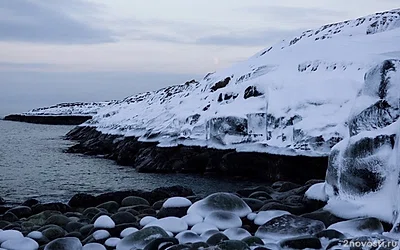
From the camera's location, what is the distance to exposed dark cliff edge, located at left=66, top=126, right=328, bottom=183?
23.1m

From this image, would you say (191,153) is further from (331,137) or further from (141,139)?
(331,137)

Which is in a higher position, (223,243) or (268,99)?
(268,99)

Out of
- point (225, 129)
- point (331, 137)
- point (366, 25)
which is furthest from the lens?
point (366, 25)

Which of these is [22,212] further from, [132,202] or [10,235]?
[10,235]

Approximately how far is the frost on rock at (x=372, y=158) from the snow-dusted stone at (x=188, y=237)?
2.79 m

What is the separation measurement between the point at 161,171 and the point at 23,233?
58.4 feet

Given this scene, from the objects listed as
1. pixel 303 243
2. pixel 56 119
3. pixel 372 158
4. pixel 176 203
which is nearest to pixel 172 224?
pixel 176 203

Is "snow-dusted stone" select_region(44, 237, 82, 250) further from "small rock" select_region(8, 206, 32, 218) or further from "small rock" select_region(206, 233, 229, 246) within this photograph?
"small rock" select_region(8, 206, 32, 218)

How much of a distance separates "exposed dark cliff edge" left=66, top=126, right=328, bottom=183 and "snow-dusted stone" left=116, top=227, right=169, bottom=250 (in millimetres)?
14783

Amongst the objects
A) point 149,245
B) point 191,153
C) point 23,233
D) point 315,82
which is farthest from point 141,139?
point 149,245

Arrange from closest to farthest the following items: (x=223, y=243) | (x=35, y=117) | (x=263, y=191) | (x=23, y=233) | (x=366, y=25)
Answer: (x=223, y=243) < (x=23, y=233) < (x=263, y=191) < (x=366, y=25) < (x=35, y=117)

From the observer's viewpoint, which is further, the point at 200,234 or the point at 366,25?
Answer: the point at 366,25

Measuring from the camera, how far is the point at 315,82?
2734 centimetres

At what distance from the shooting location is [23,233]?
981 cm
